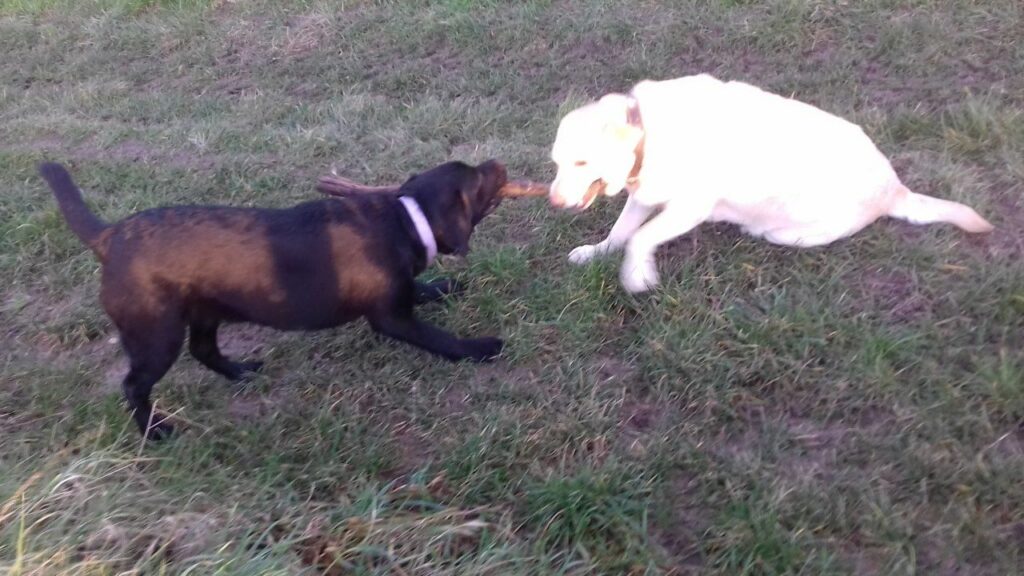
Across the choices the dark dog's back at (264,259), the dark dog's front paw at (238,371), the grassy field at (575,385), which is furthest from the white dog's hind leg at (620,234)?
the dark dog's front paw at (238,371)

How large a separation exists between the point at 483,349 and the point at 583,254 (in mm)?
770

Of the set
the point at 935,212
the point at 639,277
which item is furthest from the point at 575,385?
the point at 935,212

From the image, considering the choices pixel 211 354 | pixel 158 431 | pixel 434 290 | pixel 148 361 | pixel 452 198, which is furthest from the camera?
pixel 434 290

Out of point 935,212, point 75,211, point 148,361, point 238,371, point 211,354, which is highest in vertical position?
point 75,211

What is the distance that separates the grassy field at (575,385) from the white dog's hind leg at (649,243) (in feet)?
0.30

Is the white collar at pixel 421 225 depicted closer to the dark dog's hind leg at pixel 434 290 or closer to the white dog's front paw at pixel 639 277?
the dark dog's hind leg at pixel 434 290

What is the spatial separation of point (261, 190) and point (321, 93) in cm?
183

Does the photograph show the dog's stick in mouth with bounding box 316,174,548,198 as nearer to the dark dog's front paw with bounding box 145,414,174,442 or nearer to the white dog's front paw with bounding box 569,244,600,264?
the white dog's front paw with bounding box 569,244,600,264

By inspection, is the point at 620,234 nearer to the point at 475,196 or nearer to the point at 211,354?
the point at 475,196

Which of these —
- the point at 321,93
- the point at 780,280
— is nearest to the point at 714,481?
the point at 780,280

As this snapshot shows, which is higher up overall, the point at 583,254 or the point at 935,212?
the point at 583,254

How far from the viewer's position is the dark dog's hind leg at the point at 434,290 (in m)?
3.81

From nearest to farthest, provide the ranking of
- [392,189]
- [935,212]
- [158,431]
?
[158,431] → [392,189] → [935,212]

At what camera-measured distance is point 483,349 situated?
3.43 m
